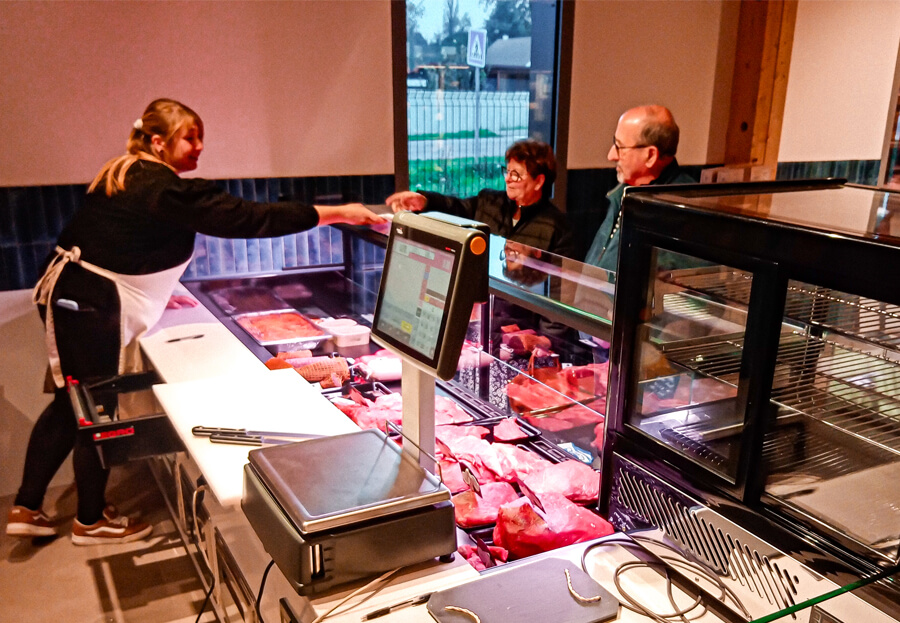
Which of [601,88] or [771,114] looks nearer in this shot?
[601,88]

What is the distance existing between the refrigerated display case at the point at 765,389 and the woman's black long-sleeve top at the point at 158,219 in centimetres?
163

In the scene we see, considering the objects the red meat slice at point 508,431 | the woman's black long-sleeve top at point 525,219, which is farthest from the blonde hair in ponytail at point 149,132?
the red meat slice at point 508,431

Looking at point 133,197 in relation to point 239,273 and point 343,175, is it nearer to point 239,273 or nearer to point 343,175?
point 239,273

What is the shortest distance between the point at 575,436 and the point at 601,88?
3509 millimetres

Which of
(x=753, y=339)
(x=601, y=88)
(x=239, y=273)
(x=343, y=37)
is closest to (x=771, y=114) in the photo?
(x=601, y=88)

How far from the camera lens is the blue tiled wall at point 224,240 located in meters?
3.54

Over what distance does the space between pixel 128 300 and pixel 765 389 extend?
8.11ft

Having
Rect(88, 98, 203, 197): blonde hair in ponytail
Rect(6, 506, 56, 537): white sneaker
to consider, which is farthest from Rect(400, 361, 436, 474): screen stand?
Rect(6, 506, 56, 537): white sneaker

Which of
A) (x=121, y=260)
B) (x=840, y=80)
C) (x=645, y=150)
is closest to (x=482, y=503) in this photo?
(x=645, y=150)

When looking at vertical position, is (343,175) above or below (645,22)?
below

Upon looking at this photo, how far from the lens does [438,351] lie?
127 centimetres

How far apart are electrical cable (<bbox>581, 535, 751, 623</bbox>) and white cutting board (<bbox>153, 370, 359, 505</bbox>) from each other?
695 millimetres

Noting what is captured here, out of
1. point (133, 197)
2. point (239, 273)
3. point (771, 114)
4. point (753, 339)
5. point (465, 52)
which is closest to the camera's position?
point (753, 339)

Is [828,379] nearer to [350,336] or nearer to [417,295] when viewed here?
[417,295]
